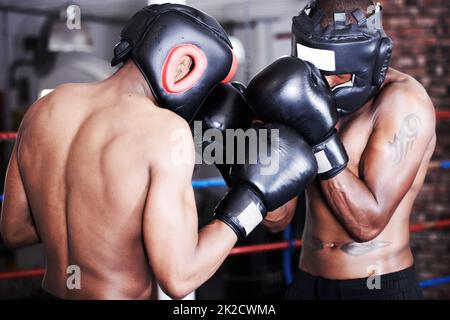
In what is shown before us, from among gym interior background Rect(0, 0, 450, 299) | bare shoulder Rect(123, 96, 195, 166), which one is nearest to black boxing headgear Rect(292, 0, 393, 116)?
bare shoulder Rect(123, 96, 195, 166)

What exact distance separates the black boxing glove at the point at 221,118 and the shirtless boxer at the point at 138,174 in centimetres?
17

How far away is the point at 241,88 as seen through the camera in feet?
5.69

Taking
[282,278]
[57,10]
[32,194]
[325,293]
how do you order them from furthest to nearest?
[57,10], [282,278], [325,293], [32,194]

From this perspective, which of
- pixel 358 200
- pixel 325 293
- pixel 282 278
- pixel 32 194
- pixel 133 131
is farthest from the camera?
pixel 282 278

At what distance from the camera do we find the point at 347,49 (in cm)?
162

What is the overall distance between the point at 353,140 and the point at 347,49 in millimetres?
292

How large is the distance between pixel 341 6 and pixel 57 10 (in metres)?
5.95

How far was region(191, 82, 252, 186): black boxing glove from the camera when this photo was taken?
1.59 meters

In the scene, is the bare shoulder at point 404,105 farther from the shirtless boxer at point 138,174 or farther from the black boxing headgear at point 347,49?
the shirtless boxer at point 138,174

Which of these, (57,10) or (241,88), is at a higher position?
(241,88)

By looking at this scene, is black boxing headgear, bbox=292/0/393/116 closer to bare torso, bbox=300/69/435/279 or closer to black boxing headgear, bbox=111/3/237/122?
bare torso, bbox=300/69/435/279
